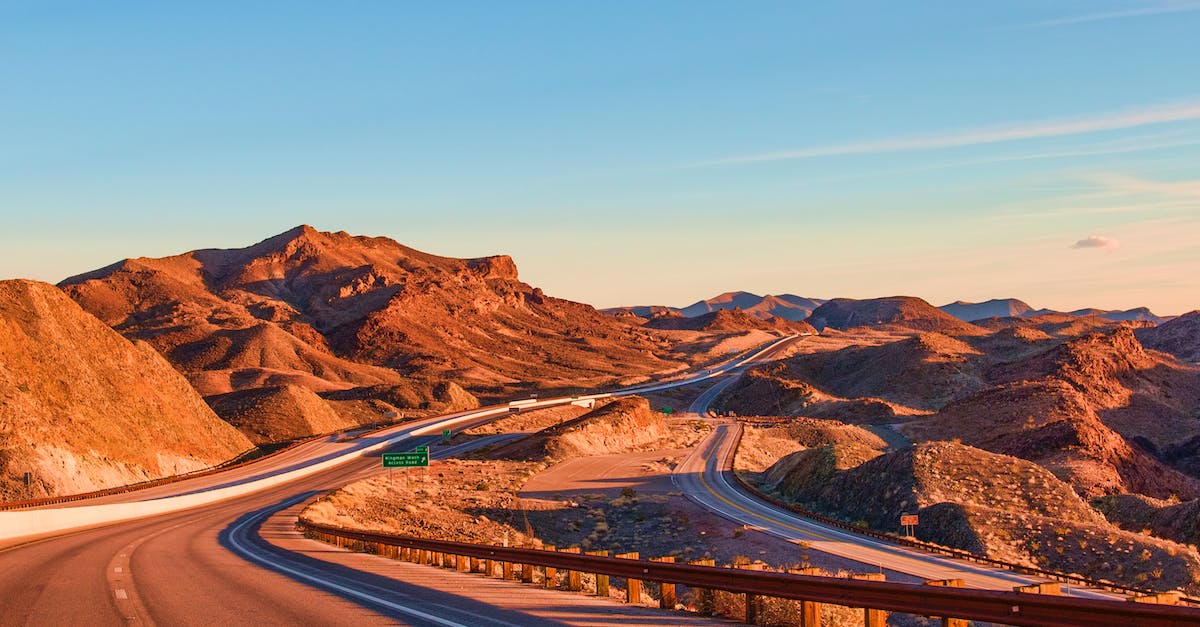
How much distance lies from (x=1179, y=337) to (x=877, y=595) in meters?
178

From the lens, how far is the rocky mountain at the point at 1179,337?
157613mm

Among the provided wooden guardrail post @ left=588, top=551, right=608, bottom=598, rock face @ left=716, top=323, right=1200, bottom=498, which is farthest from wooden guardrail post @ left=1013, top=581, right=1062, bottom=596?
rock face @ left=716, top=323, right=1200, bottom=498

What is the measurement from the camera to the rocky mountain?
6205 inches

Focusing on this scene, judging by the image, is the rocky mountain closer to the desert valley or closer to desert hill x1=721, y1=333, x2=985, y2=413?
the desert valley

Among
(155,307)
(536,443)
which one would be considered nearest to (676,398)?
(536,443)

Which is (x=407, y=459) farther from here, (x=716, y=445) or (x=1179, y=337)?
(x=1179, y=337)

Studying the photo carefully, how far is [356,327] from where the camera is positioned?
655 ft

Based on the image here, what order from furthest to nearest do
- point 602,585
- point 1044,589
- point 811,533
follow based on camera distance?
point 811,533 < point 602,585 < point 1044,589

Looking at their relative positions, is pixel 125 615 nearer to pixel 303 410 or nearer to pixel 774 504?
pixel 774 504

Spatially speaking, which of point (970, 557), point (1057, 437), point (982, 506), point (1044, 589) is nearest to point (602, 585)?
point (1044, 589)

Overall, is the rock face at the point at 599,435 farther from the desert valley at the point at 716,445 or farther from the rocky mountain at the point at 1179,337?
the rocky mountain at the point at 1179,337

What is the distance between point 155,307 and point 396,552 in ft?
577

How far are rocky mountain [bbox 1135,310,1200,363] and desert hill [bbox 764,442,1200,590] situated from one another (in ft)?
354

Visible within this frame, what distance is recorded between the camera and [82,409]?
70.5m
